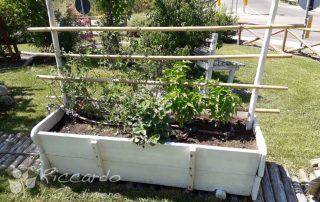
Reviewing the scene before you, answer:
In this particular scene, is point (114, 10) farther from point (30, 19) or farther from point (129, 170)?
point (129, 170)

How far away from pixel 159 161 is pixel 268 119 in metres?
3.08

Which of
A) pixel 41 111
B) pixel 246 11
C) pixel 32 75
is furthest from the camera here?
pixel 246 11

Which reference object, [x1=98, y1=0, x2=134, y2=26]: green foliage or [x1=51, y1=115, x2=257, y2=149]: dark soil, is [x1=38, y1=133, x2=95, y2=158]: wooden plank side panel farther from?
[x1=98, y1=0, x2=134, y2=26]: green foliage

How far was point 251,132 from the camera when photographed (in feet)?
12.8

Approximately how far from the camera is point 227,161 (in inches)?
134

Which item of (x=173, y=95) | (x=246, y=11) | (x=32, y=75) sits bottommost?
(x=246, y=11)

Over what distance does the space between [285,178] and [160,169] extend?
167cm

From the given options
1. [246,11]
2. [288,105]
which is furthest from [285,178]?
[246,11]

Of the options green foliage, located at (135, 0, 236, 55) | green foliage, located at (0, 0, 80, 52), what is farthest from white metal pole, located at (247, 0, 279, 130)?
green foliage, located at (0, 0, 80, 52)

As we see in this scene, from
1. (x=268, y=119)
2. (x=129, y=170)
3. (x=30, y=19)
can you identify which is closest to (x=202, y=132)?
(x=129, y=170)

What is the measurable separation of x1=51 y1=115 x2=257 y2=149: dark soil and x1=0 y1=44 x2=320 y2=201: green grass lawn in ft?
2.11

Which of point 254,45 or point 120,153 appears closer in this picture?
point 120,153

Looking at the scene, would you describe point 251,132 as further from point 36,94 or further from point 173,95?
point 36,94

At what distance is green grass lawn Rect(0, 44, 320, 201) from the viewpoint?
12.4ft
